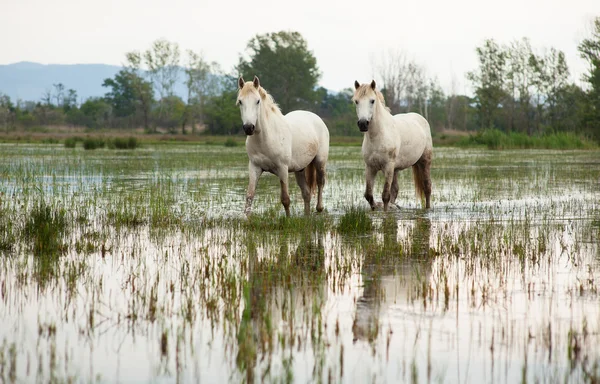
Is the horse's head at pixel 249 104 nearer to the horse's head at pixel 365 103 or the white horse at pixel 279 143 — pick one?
the white horse at pixel 279 143

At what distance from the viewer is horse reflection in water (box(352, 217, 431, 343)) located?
4.94 meters

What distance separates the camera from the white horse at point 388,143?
35.6ft

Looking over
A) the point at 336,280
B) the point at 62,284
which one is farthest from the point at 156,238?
the point at 336,280

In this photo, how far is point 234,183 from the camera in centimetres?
1747

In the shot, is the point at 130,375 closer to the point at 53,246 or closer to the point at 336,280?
the point at 336,280

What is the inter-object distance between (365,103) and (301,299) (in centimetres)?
579

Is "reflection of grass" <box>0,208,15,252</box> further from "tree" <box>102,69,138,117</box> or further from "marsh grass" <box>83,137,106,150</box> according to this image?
"tree" <box>102,69,138,117</box>

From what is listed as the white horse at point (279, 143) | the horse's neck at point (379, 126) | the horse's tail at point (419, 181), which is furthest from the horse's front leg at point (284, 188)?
the horse's tail at point (419, 181)

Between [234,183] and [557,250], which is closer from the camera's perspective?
[557,250]

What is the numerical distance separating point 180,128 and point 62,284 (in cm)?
7727

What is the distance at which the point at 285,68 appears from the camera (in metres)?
82.9

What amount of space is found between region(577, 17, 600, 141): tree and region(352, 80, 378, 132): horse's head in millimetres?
32387

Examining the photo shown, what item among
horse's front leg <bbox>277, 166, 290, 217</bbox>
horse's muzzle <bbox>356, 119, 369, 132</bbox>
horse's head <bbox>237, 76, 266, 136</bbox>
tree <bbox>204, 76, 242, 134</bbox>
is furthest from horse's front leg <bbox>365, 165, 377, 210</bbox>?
tree <bbox>204, 76, 242, 134</bbox>

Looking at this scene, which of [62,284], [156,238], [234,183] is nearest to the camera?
[62,284]
